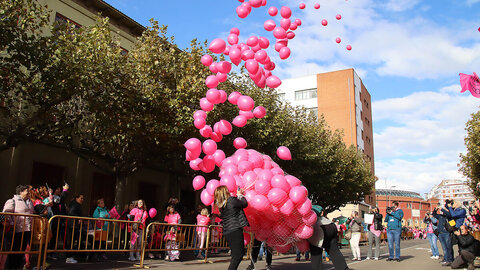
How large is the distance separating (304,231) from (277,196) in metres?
0.85

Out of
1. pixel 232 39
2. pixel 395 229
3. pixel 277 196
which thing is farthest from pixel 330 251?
pixel 395 229

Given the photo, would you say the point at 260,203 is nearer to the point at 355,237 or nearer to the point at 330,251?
the point at 330,251

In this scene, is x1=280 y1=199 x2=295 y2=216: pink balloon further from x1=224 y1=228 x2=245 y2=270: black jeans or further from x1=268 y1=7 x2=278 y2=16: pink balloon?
x1=268 y1=7 x2=278 y2=16: pink balloon

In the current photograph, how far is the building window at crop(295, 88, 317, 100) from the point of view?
52594 mm

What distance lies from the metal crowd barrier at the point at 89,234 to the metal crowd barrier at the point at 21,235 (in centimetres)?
16

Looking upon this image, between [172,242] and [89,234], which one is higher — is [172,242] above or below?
below

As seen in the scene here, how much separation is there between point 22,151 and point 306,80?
140 feet

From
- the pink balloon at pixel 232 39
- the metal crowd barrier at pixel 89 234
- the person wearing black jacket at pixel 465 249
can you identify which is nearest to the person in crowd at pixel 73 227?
the metal crowd barrier at pixel 89 234

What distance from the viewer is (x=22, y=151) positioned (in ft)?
51.3

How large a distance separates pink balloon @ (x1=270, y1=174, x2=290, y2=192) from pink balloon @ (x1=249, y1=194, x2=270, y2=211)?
36cm

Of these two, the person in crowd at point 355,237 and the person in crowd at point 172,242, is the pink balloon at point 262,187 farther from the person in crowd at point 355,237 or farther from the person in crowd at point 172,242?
the person in crowd at point 355,237

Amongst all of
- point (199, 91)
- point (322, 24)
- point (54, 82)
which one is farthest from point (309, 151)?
point (54, 82)

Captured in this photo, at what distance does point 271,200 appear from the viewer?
7312 millimetres

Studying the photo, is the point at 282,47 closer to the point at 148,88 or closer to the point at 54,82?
the point at 148,88
